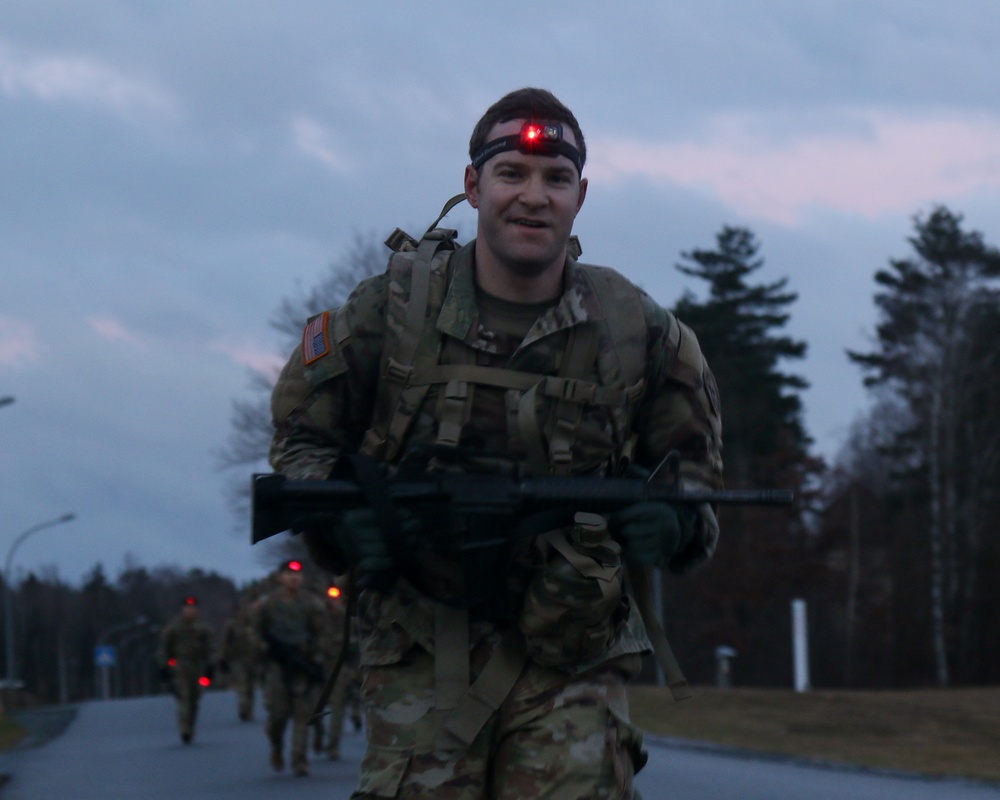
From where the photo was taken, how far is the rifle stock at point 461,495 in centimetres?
370

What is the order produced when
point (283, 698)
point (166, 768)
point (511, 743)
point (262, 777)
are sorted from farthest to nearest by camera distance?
point (166, 768), point (283, 698), point (262, 777), point (511, 743)

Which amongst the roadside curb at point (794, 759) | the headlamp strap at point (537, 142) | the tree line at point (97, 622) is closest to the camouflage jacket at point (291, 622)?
the roadside curb at point (794, 759)

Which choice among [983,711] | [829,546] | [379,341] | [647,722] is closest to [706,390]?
[379,341]

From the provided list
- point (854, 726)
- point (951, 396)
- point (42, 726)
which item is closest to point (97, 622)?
point (951, 396)

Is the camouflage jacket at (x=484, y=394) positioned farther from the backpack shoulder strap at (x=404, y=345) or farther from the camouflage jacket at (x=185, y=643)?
the camouflage jacket at (x=185, y=643)

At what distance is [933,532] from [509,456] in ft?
168

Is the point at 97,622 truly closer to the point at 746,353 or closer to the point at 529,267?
the point at 746,353

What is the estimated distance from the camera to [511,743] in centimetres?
376

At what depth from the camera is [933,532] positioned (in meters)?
53.0

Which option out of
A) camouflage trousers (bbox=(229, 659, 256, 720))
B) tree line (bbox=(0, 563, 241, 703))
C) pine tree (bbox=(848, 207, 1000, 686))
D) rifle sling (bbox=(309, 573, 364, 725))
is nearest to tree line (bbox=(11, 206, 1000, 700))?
pine tree (bbox=(848, 207, 1000, 686))

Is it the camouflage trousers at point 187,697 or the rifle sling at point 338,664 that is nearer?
the rifle sling at point 338,664

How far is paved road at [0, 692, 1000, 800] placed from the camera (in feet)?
38.4

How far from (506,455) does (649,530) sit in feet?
1.31

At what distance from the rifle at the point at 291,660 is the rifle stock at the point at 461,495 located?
11730 mm
